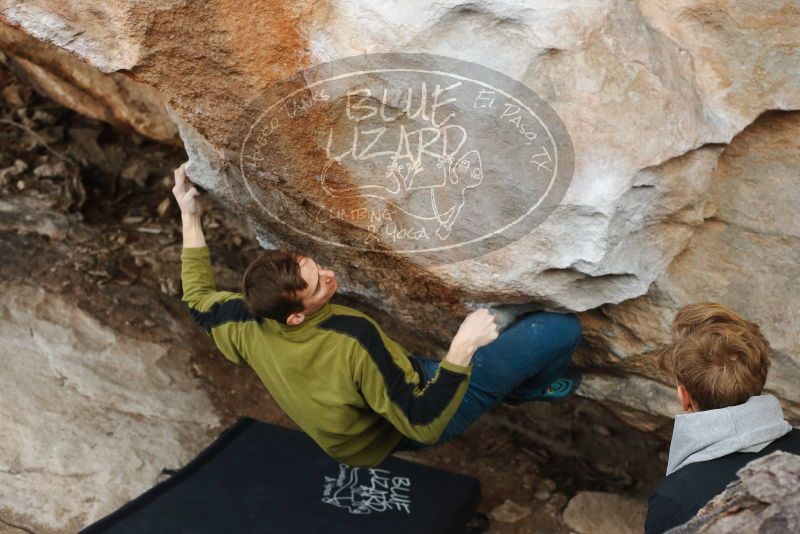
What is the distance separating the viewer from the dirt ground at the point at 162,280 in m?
3.37

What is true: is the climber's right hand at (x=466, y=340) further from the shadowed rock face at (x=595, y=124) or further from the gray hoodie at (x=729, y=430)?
the gray hoodie at (x=729, y=430)

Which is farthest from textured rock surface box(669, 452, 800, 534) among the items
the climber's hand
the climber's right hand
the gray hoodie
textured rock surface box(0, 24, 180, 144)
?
textured rock surface box(0, 24, 180, 144)

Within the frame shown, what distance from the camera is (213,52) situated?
2312 mm

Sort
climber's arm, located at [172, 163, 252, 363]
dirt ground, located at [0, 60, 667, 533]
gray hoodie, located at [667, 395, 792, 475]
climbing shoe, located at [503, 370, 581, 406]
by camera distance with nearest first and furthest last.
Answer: gray hoodie, located at [667, 395, 792, 475] → climber's arm, located at [172, 163, 252, 363] → climbing shoe, located at [503, 370, 581, 406] → dirt ground, located at [0, 60, 667, 533]

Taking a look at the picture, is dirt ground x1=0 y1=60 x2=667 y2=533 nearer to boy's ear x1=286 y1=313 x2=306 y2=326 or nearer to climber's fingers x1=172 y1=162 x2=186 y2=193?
climber's fingers x1=172 y1=162 x2=186 y2=193

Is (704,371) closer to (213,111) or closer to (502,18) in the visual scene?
(502,18)

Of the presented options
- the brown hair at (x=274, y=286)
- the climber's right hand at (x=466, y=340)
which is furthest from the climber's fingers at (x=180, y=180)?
the climber's right hand at (x=466, y=340)

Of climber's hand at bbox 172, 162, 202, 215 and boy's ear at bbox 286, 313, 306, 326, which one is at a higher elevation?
climber's hand at bbox 172, 162, 202, 215

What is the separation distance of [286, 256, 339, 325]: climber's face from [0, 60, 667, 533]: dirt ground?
1176mm

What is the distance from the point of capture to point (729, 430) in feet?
6.23

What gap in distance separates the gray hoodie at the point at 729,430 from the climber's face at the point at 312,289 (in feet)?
2.97

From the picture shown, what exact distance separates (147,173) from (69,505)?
158cm

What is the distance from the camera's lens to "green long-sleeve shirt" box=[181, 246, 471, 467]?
228 centimetres

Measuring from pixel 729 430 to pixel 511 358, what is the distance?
2.62 feet
